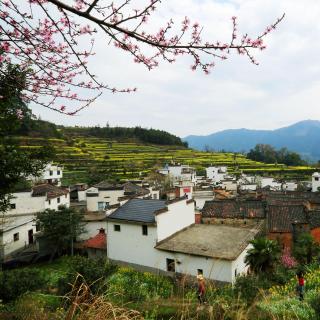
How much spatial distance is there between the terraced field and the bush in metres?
40.4

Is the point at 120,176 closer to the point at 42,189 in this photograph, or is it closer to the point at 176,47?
the point at 42,189

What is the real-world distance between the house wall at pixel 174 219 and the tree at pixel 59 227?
782 centimetres

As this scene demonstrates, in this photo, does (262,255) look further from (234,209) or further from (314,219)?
(234,209)

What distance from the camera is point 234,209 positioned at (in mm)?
29469

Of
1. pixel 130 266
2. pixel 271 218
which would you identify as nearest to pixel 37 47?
pixel 130 266

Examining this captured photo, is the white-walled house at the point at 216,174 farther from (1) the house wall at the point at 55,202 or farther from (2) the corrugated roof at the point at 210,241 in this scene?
(2) the corrugated roof at the point at 210,241

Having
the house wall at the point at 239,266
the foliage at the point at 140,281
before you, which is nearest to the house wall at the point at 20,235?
the foliage at the point at 140,281

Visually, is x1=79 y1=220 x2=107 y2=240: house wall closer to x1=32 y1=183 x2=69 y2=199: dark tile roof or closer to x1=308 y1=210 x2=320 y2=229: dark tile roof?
x1=32 y1=183 x2=69 y2=199: dark tile roof

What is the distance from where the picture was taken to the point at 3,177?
869cm

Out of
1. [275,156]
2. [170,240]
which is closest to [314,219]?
[170,240]

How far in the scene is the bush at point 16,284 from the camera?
39.1ft

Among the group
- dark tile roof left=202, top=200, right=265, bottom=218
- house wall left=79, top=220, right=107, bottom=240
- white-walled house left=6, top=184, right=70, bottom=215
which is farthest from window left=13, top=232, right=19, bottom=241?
dark tile roof left=202, top=200, right=265, bottom=218

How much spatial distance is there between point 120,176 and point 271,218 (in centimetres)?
3542

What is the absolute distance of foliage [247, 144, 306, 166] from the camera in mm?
92287
